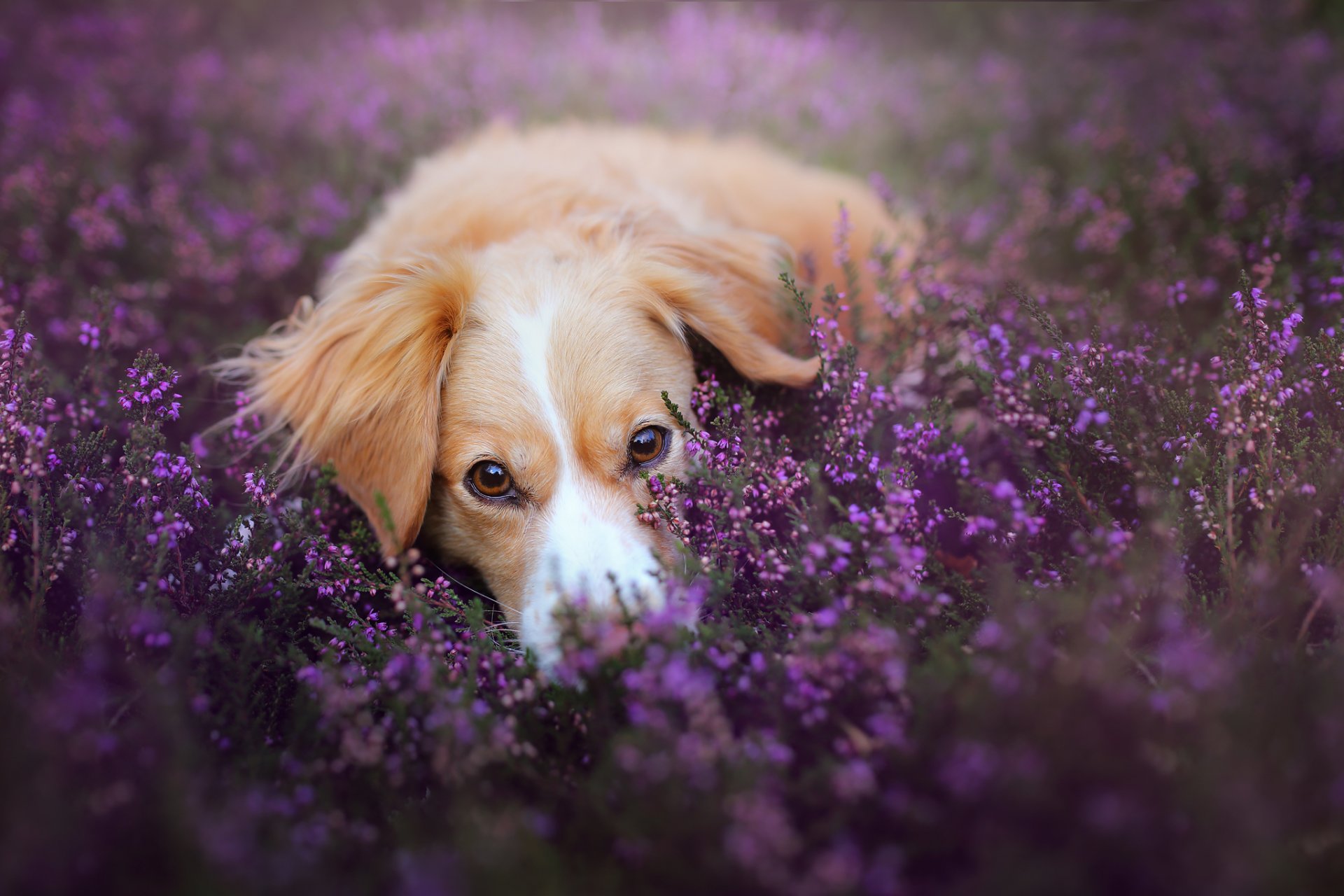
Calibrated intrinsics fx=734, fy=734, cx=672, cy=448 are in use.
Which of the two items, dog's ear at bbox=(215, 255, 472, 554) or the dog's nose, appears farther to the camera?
dog's ear at bbox=(215, 255, 472, 554)

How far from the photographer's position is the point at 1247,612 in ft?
4.70

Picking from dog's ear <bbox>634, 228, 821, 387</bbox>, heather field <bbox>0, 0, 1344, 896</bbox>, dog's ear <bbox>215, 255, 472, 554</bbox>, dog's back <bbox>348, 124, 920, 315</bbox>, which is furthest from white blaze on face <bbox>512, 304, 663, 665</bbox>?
dog's back <bbox>348, 124, 920, 315</bbox>

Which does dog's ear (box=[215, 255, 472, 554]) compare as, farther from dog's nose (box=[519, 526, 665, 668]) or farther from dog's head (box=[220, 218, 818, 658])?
dog's nose (box=[519, 526, 665, 668])

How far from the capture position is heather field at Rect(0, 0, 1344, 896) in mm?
1008

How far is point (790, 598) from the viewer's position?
1720mm

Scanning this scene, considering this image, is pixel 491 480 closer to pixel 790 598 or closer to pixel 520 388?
pixel 520 388

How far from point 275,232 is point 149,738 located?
2.90m

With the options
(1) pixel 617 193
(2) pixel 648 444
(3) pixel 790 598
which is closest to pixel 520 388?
(2) pixel 648 444

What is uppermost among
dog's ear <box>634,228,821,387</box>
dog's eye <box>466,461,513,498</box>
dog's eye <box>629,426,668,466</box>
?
dog's ear <box>634,228,821,387</box>

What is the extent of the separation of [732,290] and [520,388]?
83 cm

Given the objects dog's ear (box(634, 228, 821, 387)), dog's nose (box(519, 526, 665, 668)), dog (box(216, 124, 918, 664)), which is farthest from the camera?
dog's ear (box(634, 228, 821, 387))

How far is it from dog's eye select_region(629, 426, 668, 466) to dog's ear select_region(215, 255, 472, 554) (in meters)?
0.58

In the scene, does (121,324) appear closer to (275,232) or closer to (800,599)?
(275,232)

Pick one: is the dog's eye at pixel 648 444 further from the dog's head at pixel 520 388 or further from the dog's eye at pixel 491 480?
the dog's eye at pixel 491 480
